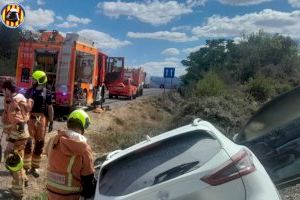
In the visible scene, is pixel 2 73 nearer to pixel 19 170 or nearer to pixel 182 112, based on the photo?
pixel 182 112

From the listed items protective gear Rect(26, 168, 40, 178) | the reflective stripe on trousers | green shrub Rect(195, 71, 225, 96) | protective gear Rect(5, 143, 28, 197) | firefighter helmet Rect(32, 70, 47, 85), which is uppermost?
firefighter helmet Rect(32, 70, 47, 85)

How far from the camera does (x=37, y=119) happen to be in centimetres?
901

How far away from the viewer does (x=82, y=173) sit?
4.73 m

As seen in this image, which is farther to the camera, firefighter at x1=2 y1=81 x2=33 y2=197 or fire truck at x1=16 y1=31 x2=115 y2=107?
fire truck at x1=16 y1=31 x2=115 y2=107

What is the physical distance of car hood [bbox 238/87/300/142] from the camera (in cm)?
596

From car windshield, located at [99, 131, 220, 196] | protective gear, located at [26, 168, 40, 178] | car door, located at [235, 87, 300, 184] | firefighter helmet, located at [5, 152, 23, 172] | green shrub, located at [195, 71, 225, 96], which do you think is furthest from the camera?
green shrub, located at [195, 71, 225, 96]

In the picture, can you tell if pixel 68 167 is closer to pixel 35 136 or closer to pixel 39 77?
pixel 35 136

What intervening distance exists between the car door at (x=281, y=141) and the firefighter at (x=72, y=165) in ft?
6.64

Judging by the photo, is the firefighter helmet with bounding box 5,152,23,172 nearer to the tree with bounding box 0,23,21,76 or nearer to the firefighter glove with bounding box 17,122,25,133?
the firefighter glove with bounding box 17,122,25,133

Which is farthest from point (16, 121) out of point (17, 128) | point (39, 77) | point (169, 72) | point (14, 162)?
point (169, 72)

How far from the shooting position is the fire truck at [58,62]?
60.4 ft

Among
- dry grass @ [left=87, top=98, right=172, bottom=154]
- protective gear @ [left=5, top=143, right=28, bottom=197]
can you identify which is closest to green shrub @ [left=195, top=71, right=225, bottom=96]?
dry grass @ [left=87, top=98, right=172, bottom=154]

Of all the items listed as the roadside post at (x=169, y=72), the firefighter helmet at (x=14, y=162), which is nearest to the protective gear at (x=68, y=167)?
the firefighter helmet at (x=14, y=162)

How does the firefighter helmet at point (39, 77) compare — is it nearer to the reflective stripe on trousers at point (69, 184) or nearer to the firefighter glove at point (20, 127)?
the firefighter glove at point (20, 127)
